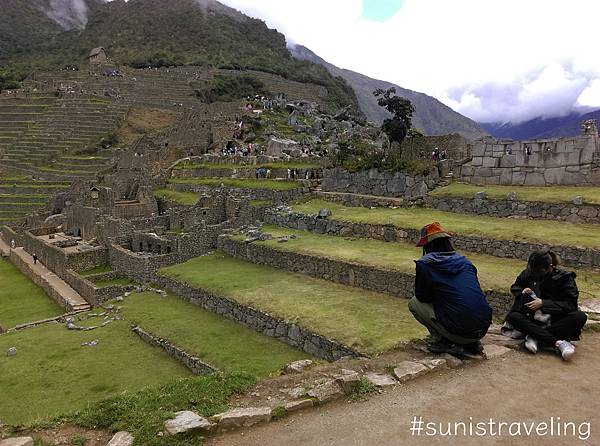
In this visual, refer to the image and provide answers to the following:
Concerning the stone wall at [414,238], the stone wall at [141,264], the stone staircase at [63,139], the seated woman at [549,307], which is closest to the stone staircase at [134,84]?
the stone staircase at [63,139]

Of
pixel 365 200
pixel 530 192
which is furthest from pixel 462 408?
pixel 365 200

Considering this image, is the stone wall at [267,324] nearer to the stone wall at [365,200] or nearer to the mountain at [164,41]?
the stone wall at [365,200]

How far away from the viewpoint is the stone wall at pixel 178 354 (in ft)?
37.2

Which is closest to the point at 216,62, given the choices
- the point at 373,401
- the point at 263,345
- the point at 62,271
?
the point at 62,271

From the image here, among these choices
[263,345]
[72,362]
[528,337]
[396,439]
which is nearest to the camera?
[396,439]

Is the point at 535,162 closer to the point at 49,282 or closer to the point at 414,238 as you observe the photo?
the point at 414,238

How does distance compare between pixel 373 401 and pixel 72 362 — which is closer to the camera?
pixel 373 401

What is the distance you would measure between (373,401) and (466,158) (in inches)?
678

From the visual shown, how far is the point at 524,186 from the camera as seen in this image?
18.5m

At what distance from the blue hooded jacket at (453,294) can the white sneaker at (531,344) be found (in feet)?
2.60

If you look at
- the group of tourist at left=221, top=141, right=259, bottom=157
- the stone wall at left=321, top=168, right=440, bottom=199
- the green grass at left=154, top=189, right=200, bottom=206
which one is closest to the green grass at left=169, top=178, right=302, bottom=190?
the green grass at left=154, top=189, right=200, bottom=206

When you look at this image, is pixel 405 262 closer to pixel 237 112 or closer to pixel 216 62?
pixel 237 112

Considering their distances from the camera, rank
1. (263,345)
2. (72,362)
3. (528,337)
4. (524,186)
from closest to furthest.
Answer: (528,337) → (263,345) → (72,362) → (524,186)

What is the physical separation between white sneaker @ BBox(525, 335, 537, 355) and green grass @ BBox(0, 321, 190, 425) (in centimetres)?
745
